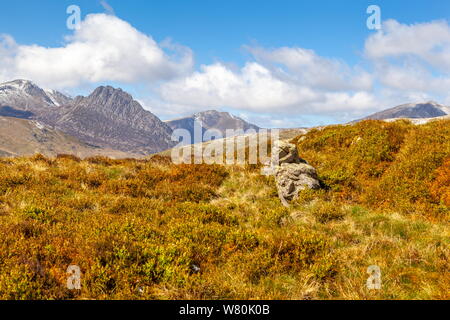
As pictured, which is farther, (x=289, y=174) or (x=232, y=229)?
(x=289, y=174)

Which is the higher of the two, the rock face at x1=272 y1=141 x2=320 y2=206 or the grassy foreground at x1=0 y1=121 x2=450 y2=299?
the rock face at x1=272 y1=141 x2=320 y2=206

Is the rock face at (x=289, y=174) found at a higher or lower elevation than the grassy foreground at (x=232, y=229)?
higher

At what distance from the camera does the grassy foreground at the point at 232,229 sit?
17.0 ft

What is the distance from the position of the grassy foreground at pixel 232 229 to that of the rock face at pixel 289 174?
0.57m

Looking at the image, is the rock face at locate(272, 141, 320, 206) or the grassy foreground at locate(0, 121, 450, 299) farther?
the rock face at locate(272, 141, 320, 206)

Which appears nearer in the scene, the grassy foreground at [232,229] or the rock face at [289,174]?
the grassy foreground at [232,229]

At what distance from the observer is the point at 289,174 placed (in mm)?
12508

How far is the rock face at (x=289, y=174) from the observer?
12.1 m

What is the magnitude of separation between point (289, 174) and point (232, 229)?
522 centimetres

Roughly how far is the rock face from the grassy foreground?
0.57m

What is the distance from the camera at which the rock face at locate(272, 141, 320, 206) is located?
39.6 ft
